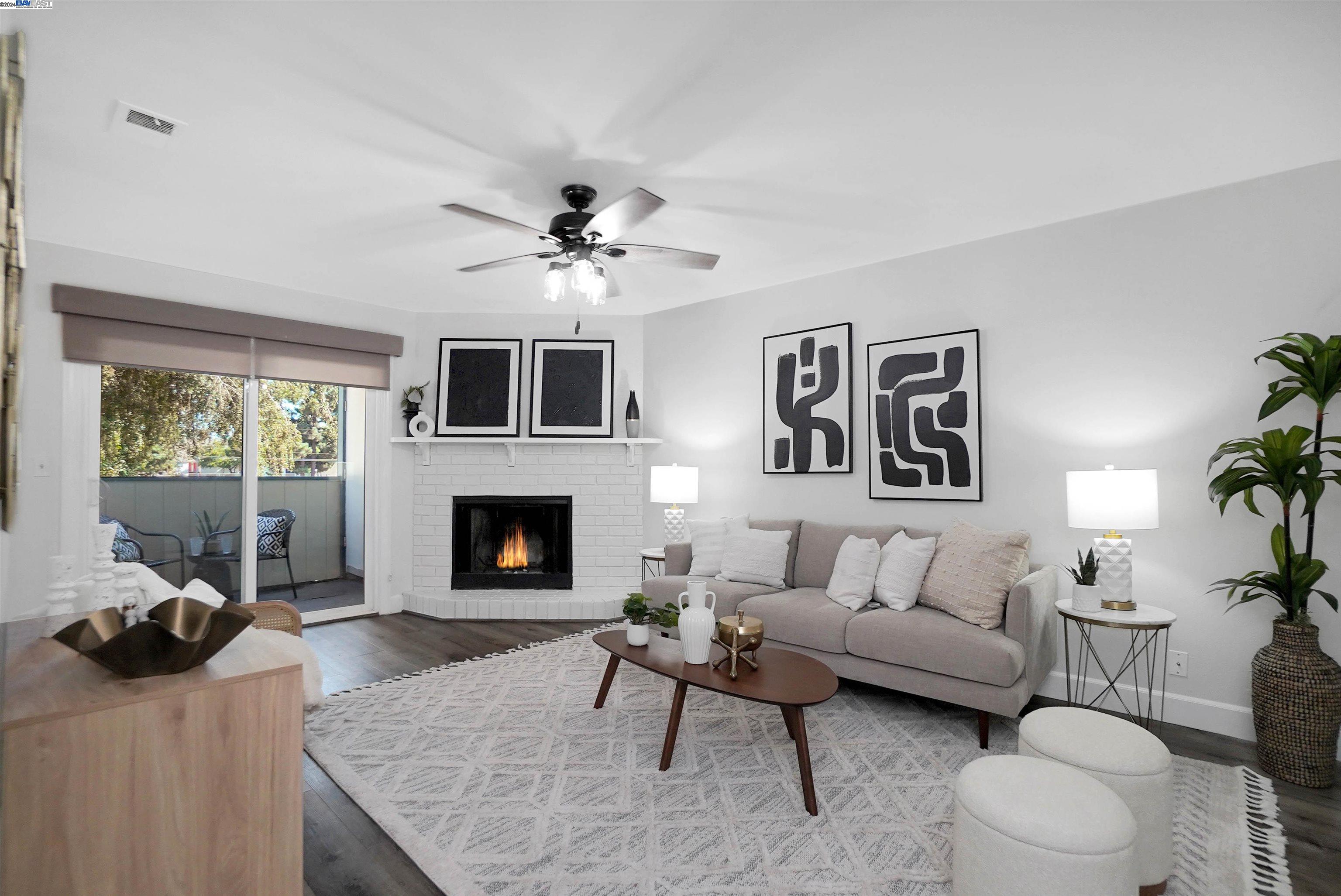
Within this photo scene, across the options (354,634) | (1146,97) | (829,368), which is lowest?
(354,634)

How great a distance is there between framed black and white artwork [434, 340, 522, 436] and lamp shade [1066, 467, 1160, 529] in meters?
4.08

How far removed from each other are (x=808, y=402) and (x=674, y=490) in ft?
3.89

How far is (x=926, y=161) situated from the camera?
276 centimetres

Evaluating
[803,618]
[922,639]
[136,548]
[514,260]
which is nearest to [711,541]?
[803,618]

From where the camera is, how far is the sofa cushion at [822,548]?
392 centimetres

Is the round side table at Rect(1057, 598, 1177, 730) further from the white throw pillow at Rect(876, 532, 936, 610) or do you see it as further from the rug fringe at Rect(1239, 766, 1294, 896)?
the white throw pillow at Rect(876, 532, 936, 610)

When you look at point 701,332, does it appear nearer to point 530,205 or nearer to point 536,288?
point 536,288

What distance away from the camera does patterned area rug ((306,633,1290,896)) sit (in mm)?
1931

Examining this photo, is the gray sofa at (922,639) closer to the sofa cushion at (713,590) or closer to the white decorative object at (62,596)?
the sofa cushion at (713,590)

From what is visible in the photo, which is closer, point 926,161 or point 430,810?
point 430,810

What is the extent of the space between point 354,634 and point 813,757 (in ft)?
11.3

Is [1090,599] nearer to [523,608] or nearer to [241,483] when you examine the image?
[523,608]

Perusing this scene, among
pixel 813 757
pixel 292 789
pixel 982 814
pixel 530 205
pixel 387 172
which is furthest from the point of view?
pixel 530 205

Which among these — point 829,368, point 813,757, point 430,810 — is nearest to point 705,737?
point 813,757
